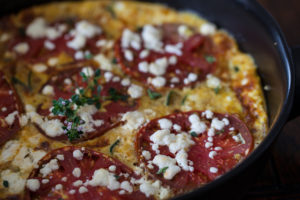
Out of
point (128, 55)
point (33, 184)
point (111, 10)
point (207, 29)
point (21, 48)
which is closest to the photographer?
point (33, 184)

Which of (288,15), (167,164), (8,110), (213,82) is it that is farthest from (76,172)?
(288,15)

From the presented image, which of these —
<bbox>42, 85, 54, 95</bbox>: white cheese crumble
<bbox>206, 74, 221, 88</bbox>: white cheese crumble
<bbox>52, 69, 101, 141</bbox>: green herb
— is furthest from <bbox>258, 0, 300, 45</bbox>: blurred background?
<bbox>42, 85, 54, 95</bbox>: white cheese crumble

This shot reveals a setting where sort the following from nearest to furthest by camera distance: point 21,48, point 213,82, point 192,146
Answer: point 192,146 < point 213,82 < point 21,48

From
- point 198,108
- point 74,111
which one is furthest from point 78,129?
point 198,108

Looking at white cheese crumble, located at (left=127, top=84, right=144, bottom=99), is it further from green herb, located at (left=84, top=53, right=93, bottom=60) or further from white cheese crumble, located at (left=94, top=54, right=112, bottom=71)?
green herb, located at (left=84, top=53, right=93, bottom=60)

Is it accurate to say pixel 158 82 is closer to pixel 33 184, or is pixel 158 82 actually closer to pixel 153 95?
pixel 153 95

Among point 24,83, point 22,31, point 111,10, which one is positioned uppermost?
point 111,10
